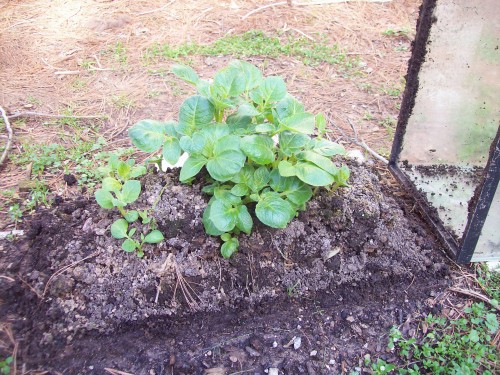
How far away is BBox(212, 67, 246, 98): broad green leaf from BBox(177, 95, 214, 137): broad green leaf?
0.28ft

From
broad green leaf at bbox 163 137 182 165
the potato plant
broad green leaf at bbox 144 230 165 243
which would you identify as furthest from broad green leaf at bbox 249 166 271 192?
broad green leaf at bbox 144 230 165 243

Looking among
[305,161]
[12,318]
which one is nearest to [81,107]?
[12,318]

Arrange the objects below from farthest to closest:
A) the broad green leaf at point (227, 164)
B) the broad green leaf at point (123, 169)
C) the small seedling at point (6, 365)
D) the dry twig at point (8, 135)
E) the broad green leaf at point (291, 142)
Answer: the dry twig at point (8, 135), the broad green leaf at point (123, 169), the broad green leaf at point (291, 142), the broad green leaf at point (227, 164), the small seedling at point (6, 365)

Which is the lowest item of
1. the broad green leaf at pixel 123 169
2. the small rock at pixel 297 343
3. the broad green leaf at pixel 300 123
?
the small rock at pixel 297 343

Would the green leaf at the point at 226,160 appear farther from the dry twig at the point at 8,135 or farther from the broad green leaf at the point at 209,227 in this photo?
the dry twig at the point at 8,135

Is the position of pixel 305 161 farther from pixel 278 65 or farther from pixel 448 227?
pixel 278 65

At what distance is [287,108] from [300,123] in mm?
130

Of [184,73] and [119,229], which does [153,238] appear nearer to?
[119,229]

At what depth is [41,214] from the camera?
1.93m

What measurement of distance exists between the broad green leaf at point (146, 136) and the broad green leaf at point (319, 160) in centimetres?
55

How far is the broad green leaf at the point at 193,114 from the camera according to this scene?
5.36 ft

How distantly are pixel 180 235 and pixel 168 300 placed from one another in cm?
26

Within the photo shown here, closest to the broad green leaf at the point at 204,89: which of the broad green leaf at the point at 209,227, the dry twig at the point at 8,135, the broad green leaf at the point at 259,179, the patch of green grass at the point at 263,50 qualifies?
the broad green leaf at the point at 259,179

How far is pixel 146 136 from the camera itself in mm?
1605
